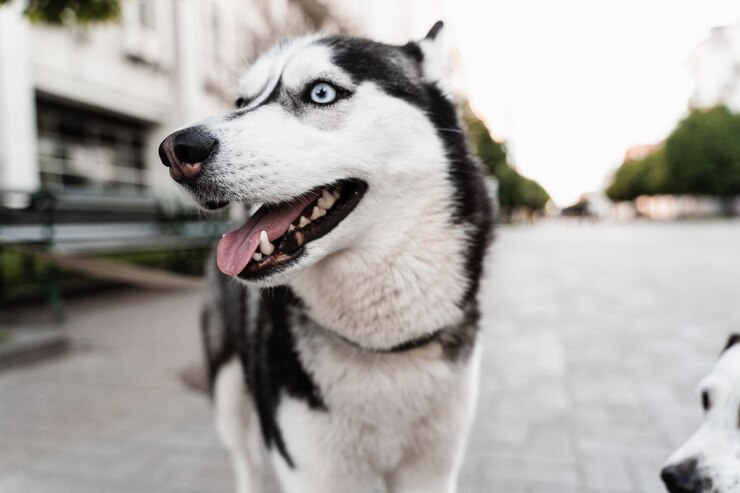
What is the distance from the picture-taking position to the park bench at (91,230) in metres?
4.52

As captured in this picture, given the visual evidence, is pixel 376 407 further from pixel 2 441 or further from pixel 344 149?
pixel 2 441

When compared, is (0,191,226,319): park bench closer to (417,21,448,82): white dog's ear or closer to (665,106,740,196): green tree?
(417,21,448,82): white dog's ear

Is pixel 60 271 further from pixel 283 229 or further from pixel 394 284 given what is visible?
pixel 394 284

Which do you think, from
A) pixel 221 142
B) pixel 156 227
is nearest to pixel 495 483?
pixel 221 142

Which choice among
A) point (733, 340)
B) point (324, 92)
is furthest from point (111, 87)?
point (733, 340)

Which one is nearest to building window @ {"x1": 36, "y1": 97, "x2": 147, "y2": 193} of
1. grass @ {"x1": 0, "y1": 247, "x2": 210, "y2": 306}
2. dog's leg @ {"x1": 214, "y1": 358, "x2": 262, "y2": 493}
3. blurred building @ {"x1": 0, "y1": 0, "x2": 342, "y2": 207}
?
blurred building @ {"x1": 0, "y1": 0, "x2": 342, "y2": 207}

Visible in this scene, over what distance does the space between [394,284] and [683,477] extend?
1.05m

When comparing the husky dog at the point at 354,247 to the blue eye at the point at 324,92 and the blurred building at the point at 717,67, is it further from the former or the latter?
the blurred building at the point at 717,67

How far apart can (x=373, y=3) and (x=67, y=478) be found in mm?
33654

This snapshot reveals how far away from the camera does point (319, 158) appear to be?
153 centimetres

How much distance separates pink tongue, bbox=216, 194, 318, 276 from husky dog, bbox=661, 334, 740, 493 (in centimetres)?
138

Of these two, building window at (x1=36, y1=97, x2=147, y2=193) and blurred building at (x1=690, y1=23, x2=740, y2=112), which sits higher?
blurred building at (x1=690, y1=23, x2=740, y2=112)

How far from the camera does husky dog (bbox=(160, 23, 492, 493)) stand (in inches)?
58.9

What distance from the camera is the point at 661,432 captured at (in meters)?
3.31
